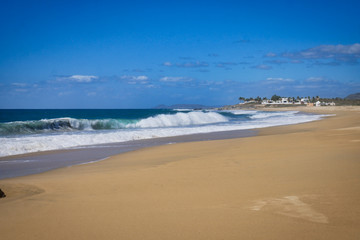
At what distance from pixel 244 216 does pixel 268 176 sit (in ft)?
7.86

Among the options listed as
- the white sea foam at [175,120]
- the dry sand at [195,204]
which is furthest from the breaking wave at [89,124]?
the dry sand at [195,204]

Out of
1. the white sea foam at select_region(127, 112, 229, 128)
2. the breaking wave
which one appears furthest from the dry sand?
the white sea foam at select_region(127, 112, 229, 128)

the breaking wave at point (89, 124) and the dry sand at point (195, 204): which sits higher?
the breaking wave at point (89, 124)

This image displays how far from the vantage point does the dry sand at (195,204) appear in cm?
333

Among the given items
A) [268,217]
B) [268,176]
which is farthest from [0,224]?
[268,176]

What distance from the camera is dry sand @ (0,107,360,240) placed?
10.9 ft

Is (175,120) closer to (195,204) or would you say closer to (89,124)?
(89,124)

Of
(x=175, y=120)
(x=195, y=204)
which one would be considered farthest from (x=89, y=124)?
(x=195, y=204)

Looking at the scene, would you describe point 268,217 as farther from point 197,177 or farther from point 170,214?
point 197,177

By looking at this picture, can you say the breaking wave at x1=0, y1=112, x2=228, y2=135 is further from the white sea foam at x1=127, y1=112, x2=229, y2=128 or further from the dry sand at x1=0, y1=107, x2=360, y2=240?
the dry sand at x1=0, y1=107, x2=360, y2=240

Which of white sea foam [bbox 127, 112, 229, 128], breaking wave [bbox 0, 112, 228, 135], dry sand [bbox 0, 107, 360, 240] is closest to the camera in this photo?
dry sand [bbox 0, 107, 360, 240]

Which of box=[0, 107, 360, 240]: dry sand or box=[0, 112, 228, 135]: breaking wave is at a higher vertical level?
box=[0, 112, 228, 135]: breaking wave

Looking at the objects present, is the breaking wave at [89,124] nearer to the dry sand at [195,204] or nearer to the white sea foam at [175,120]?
the white sea foam at [175,120]

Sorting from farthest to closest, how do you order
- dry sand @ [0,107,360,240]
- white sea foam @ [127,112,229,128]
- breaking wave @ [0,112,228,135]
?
1. white sea foam @ [127,112,229,128]
2. breaking wave @ [0,112,228,135]
3. dry sand @ [0,107,360,240]
